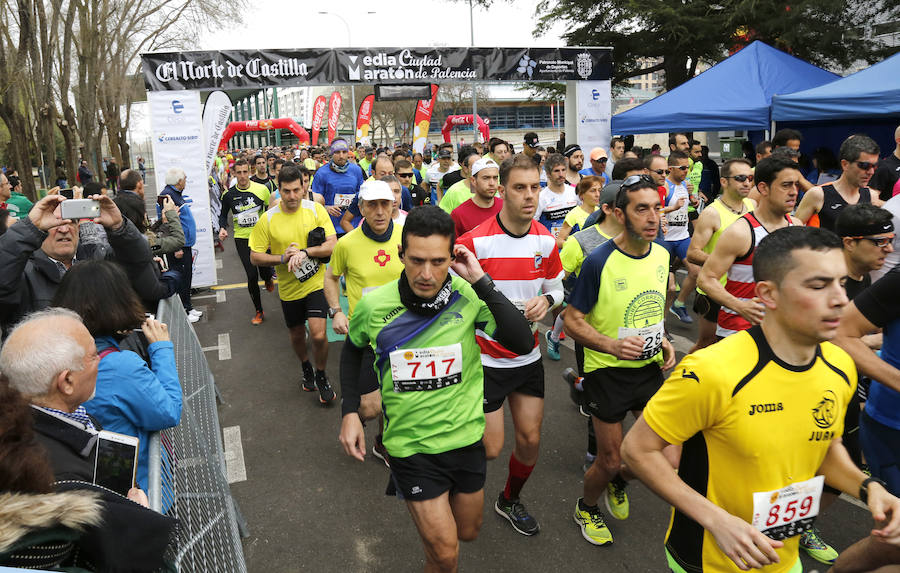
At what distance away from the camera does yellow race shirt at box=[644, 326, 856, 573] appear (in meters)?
1.91

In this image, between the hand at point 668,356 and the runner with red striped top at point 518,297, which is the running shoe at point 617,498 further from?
the hand at point 668,356

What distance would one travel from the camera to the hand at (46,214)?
3.55m

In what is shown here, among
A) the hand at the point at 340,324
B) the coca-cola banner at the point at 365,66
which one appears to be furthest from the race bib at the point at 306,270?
the coca-cola banner at the point at 365,66

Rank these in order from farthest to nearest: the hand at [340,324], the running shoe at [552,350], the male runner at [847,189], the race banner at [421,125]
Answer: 1. the race banner at [421,125]
2. the running shoe at [552,350]
3. the male runner at [847,189]
4. the hand at [340,324]

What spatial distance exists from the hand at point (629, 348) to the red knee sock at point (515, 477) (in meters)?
0.91

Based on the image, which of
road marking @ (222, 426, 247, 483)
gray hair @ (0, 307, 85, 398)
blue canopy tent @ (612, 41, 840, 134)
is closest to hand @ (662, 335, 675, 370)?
gray hair @ (0, 307, 85, 398)

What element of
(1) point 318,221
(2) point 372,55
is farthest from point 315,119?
(1) point 318,221

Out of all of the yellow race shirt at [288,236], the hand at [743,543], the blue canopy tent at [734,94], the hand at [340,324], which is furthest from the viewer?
the blue canopy tent at [734,94]

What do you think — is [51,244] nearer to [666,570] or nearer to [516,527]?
[516,527]

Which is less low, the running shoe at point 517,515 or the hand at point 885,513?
the hand at point 885,513

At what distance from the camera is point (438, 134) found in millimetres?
82375

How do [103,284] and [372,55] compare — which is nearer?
[103,284]

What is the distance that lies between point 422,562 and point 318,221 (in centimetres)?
367

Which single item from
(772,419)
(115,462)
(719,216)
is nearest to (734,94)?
(719,216)
